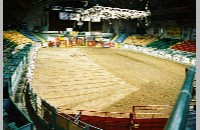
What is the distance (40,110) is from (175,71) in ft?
54.2

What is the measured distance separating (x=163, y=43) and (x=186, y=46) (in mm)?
5895

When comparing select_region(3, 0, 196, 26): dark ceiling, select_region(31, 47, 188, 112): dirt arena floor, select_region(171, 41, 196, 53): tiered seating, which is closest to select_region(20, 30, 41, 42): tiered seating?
select_region(3, 0, 196, 26): dark ceiling

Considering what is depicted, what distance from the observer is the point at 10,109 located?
1145 centimetres

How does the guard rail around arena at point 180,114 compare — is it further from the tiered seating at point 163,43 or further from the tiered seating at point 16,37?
the tiered seating at point 163,43

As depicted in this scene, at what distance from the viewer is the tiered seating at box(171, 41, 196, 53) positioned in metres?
36.7

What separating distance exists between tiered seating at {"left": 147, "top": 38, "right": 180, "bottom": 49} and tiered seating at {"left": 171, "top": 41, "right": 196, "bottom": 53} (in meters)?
1.71

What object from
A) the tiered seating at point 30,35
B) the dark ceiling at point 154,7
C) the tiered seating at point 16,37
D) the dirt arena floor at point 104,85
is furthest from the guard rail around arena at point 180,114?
the tiered seating at point 30,35

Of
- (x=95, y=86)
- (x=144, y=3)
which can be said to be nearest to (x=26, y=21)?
(x=144, y=3)

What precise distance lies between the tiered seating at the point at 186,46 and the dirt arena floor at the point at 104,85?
38.9 ft

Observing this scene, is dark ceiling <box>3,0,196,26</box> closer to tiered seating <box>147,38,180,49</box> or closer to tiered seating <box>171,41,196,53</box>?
tiered seating <box>171,41,196,53</box>

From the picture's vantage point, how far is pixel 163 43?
43.9m

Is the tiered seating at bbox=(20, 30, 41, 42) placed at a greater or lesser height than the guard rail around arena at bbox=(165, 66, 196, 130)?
greater

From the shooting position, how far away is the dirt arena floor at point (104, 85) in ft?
47.4

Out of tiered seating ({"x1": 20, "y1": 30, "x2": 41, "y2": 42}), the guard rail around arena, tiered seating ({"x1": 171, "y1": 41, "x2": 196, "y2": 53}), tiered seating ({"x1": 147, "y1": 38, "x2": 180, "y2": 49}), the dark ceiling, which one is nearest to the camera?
the guard rail around arena
